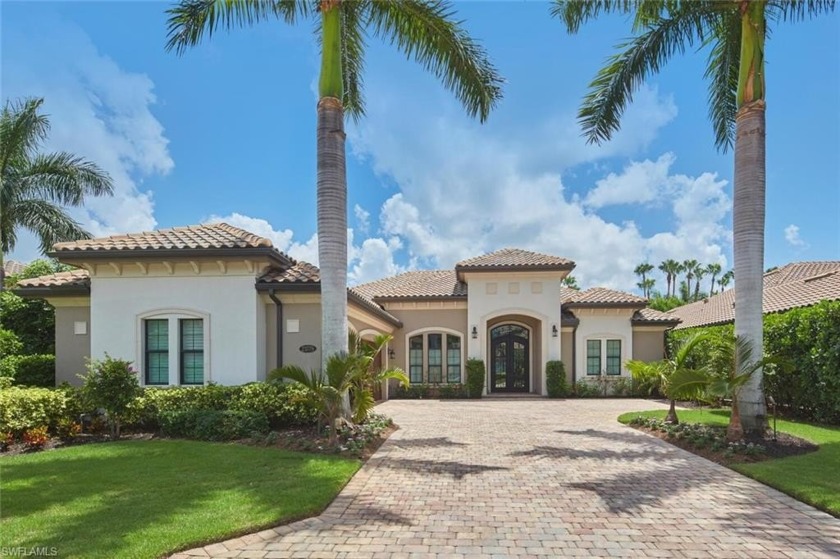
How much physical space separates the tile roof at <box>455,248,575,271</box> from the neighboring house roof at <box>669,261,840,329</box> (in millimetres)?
7348

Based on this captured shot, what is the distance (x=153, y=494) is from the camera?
591 cm

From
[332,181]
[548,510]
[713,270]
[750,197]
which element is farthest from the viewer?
[713,270]

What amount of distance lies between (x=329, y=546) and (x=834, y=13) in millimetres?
14494

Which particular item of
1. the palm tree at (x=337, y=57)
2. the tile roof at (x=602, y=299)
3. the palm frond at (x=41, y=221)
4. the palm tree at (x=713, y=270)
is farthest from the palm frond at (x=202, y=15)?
the palm tree at (x=713, y=270)

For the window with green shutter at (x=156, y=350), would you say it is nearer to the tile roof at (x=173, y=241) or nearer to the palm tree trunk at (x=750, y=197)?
the tile roof at (x=173, y=241)

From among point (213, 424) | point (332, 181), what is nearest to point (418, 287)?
point (332, 181)

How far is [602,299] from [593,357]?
2648 mm

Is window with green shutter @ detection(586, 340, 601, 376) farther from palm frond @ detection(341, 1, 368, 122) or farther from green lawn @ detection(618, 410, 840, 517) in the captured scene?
palm frond @ detection(341, 1, 368, 122)

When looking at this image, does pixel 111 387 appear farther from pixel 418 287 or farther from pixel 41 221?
pixel 418 287

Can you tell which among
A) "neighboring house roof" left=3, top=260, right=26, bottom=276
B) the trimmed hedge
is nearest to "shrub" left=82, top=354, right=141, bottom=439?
the trimmed hedge

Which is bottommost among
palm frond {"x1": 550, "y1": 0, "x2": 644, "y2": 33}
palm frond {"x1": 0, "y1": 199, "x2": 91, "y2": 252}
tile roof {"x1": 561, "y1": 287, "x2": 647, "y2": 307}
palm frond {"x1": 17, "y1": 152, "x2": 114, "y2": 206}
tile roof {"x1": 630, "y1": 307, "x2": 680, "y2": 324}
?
tile roof {"x1": 630, "y1": 307, "x2": 680, "y2": 324}

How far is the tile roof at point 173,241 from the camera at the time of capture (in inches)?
424

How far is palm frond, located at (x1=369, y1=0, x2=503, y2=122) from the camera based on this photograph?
34.0 ft

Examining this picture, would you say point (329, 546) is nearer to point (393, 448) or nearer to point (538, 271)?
point (393, 448)
